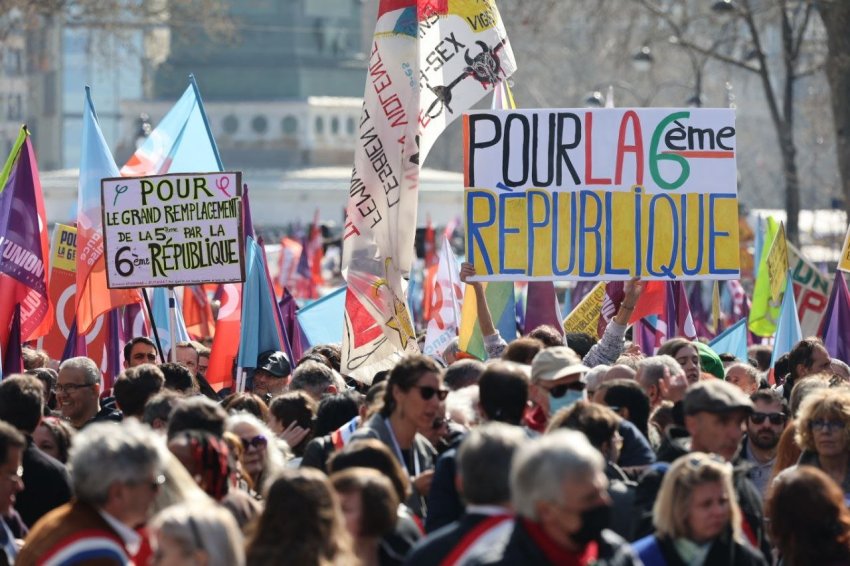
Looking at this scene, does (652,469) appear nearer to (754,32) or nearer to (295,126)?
(754,32)

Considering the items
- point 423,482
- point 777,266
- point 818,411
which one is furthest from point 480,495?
point 777,266

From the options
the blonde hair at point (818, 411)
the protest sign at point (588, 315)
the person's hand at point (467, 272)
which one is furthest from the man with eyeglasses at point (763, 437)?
the protest sign at point (588, 315)

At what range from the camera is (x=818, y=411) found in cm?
708

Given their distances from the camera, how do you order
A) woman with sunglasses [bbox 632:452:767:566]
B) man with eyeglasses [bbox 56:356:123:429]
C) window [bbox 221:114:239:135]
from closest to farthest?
woman with sunglasses [bbox 632:452:767:566] → man with eyeglasses [bbox 56:356:123:429] → window [bbox 221:114:239:135]

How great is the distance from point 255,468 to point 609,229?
4.21 meters

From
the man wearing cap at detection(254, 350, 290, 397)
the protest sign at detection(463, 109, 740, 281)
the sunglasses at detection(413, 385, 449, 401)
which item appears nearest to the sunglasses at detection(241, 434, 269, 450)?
the sunglasses at detection(413, 385, 449, 401)

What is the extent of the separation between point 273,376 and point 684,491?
16.9 ft

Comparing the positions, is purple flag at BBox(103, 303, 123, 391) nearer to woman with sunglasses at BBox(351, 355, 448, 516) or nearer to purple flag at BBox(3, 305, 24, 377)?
purple flag at BBox(3, 305, 24, 377)

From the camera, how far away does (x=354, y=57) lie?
145 ft

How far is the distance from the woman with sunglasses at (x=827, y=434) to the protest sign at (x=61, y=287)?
6.96m

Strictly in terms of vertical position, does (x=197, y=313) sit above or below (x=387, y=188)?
below

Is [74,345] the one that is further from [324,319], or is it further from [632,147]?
[632,147]

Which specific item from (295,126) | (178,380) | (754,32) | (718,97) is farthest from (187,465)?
(718,97)

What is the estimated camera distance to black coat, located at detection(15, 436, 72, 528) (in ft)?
22.4
